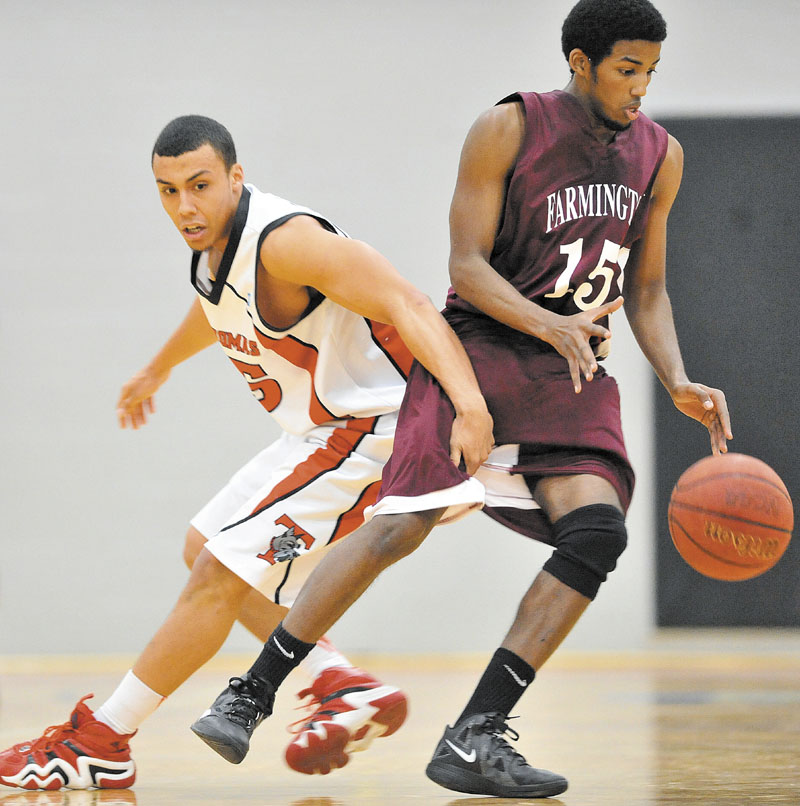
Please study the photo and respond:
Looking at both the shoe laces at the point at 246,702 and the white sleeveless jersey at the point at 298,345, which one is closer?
the shoe laces at the point at 246,702

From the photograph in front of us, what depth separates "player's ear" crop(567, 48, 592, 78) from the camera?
7.46ft

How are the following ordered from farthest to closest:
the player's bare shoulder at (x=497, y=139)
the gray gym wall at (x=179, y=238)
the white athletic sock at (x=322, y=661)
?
the gray gym wall at (x=179, y=238) < the white athletic sock at (x=322, y=661) < the player's bare shoulder at (x=497, y=139)

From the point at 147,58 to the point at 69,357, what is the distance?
1.48m

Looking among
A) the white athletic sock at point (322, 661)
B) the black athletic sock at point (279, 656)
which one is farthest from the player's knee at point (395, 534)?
the white athletic sock at point (322, 661)

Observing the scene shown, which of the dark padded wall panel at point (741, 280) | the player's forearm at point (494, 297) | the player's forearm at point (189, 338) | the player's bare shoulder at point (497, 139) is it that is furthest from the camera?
the dark padded wall panel at point (741, 280)

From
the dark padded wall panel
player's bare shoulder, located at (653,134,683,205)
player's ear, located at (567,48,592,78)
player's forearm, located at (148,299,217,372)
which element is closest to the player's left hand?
player's bare shoulder, located at (653,134,683,205)

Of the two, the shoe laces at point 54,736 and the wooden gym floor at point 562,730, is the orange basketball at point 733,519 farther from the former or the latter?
the shoe laces at point 54,736

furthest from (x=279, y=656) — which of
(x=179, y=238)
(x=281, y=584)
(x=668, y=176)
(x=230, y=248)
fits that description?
(x=179, y=238)

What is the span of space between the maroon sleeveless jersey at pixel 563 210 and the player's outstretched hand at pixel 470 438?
24 centimetres

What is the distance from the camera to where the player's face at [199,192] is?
2.41m

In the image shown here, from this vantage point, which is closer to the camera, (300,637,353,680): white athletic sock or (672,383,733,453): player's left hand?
(672,383,733,453): player's left hand

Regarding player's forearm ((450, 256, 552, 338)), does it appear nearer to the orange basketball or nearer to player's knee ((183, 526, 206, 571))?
the orange basketball

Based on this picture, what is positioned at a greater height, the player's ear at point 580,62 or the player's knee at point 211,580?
the player's ear at point 580,62

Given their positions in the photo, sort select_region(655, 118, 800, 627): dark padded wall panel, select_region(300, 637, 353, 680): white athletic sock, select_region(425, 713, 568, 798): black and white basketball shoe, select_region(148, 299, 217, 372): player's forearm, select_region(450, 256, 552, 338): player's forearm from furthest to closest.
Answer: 1. select_region(655, 118, 800, 627): dark padded wall panel
2. select_region(148, 299, 217, 372): player's forearm
3. select_region(300, 637, 353, 680): white athletic sock
4. select_region(450, 256, 552, 338): player's forearm
5. select_region(425, 713, 568, 798): black and white basketball shoe
